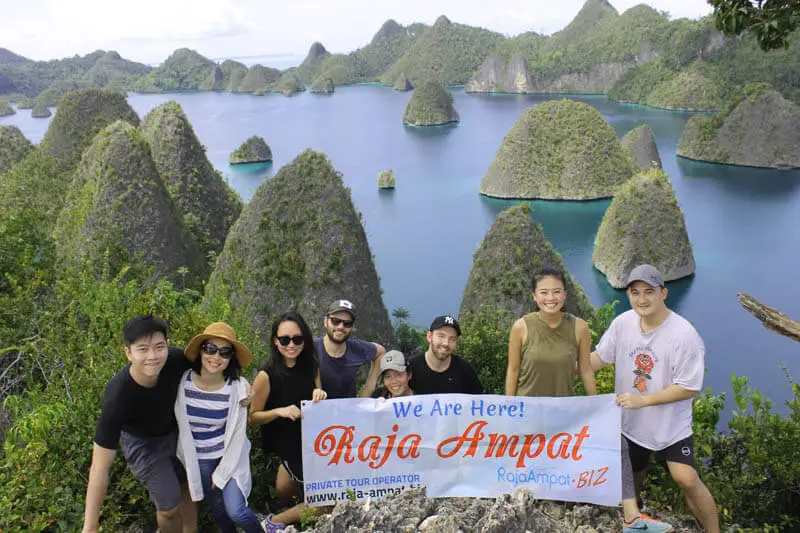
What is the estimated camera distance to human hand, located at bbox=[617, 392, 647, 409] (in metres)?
5.14

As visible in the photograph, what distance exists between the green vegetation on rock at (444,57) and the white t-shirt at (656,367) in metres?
182

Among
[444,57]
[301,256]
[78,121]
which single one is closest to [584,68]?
[444,57]

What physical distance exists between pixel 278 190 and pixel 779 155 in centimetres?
6341

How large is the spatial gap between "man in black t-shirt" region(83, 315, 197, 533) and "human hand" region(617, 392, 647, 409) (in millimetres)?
3595

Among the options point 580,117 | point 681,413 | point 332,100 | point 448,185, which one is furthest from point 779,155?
point 332,100

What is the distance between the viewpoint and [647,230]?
30594mm

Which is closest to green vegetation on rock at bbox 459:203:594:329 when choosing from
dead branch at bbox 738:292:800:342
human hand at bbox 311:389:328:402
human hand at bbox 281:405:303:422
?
dead branch at bbox 738:292:800:342

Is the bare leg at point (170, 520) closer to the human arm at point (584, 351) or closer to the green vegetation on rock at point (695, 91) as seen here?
the human arm at point (584, 351)

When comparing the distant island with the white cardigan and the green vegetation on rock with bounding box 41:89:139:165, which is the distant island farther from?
the white cardigan

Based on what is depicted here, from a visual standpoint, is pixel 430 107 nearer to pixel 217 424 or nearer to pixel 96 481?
pixel 217 424

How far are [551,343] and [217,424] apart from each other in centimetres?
285

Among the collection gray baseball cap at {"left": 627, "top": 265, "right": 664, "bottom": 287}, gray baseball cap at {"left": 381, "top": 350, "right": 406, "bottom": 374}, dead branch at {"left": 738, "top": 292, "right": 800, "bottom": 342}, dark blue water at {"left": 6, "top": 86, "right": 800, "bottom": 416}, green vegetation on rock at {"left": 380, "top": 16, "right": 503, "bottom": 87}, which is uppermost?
green vegetation on rock at {"left": 380, "top": 16, "right": 503, "bottom": 87}

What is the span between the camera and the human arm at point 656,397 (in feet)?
16.4

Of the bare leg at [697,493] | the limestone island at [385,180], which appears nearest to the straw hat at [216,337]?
the bare leg at [697,493]
